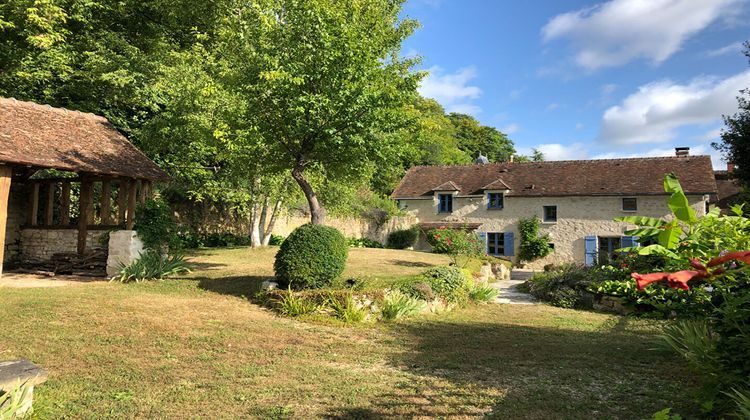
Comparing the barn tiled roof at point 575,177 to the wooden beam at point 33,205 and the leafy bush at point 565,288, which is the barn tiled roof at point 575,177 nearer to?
the leafy bush at point 565,288

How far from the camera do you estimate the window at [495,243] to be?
28.4 meters

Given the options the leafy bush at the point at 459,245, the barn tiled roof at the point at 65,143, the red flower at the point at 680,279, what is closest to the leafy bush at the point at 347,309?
the barn tiled roof at the point at 65,143

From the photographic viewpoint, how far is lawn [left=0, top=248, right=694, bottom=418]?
15.1ft

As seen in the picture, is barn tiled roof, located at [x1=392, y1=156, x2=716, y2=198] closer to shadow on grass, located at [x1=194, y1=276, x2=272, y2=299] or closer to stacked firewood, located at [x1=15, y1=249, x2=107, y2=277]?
shadow on grass, located at [x1=194, y1=276, x2=272, y2=299]

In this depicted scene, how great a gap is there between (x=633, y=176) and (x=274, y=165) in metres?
22.6

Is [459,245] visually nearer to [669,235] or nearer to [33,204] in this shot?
[33,204]

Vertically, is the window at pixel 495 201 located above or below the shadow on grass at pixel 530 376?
above

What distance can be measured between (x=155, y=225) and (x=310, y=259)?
6.28 metres

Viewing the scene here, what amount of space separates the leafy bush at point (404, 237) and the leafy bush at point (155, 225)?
57.8 feet

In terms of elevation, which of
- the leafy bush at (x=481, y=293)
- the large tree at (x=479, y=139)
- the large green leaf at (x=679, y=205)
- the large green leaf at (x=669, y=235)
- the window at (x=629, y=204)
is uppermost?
the large tree at (x=479, y=139)

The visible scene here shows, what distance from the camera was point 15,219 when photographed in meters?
15.4

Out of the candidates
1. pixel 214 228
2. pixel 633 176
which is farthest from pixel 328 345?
pixel 633 176

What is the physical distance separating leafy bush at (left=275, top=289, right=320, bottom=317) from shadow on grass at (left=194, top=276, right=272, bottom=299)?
5.53 ft

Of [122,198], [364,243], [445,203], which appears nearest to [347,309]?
[122,198]
